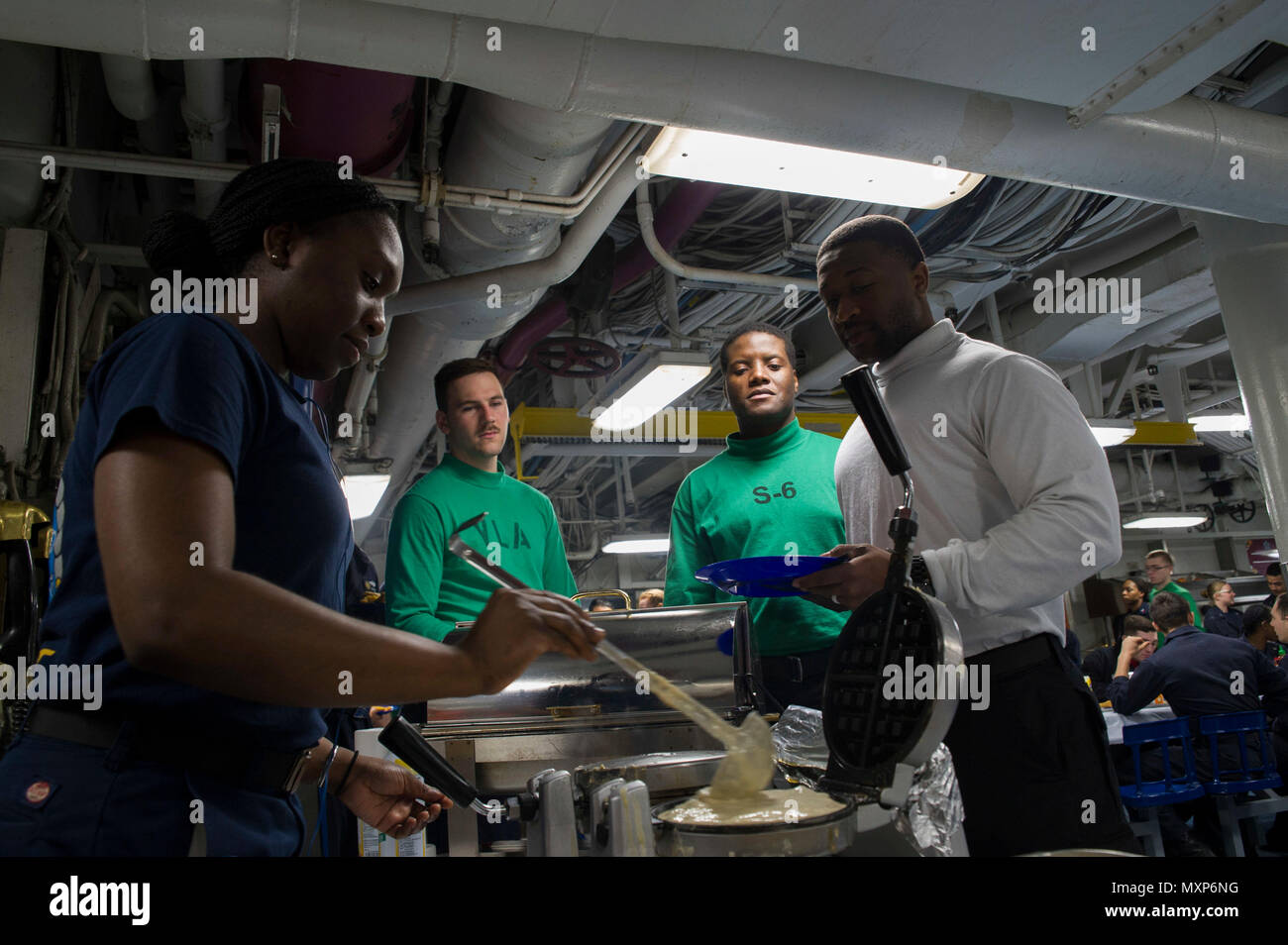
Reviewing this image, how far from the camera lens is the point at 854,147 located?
8.34 ft

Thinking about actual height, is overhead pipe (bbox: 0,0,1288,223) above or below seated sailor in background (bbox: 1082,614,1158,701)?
above

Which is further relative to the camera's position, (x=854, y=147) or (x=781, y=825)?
(x=854, y=147)

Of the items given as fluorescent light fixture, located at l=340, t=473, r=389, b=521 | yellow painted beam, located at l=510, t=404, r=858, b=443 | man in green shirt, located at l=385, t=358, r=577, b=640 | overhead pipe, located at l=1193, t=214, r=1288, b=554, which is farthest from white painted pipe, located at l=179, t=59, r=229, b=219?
overhead pipe, located at l=1193, t=214, r=1288, b=554

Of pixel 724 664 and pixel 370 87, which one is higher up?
pixel 370 87

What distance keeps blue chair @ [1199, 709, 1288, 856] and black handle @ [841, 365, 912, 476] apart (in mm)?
4470

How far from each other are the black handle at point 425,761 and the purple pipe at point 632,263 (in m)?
3.13

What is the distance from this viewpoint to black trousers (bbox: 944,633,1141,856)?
1.30 m

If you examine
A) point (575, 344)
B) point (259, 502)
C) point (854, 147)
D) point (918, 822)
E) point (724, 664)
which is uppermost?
point (575, 344)

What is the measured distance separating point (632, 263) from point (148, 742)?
4.07 metres

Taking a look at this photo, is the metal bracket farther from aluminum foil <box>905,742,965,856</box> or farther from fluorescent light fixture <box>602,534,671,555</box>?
fluorescent light fixture <box>602,534,671,555</box>

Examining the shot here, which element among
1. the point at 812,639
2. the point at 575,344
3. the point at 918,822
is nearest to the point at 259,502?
the point at 918,822

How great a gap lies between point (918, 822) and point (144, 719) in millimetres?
855
